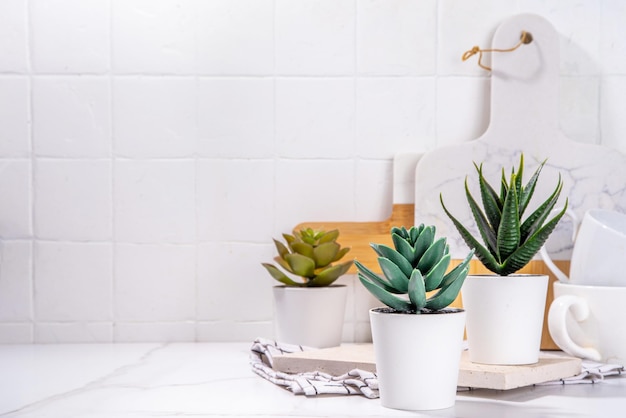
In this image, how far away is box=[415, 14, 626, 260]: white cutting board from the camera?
1340mm

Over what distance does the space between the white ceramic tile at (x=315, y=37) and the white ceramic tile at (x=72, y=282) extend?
0.47 meters

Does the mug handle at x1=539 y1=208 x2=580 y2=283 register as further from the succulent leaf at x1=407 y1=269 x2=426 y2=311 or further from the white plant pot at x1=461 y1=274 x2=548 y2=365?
the succulent leaf at x1=407 y1=269 x2=426 y2=311

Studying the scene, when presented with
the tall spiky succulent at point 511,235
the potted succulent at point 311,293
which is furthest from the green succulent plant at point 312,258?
the tall spiky succulent at point 511,235

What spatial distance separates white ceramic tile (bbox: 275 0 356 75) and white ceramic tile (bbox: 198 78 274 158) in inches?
3.2

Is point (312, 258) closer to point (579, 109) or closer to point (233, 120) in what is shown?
point (233, 120)

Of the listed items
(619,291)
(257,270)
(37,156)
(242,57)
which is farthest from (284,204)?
(619,291)

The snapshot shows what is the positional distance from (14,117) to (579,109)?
100 centimetres

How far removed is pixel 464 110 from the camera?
54.6 inches

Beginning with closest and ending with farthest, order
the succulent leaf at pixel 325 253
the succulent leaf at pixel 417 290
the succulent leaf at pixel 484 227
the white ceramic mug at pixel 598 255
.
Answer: the succulent leaf at pixel 417 290, the succulent leaf at pixel 484 227, the white ceramic mug at pixel 598 255, the succulent leaf at pixel 325 253

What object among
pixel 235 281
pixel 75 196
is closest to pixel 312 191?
pixel 235 281

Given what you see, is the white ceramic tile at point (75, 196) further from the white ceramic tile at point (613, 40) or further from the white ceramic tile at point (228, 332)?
the white ceramic tile at point (613, 40)

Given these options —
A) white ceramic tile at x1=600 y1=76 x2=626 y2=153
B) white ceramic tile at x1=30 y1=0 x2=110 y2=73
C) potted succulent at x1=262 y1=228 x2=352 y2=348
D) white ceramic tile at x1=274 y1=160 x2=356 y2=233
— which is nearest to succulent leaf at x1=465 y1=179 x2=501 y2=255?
potted succulent at x1=262 y1=228 x2=352 y2=348

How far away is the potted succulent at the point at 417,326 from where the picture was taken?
792 mm

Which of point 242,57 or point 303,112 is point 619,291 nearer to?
point 303,112
